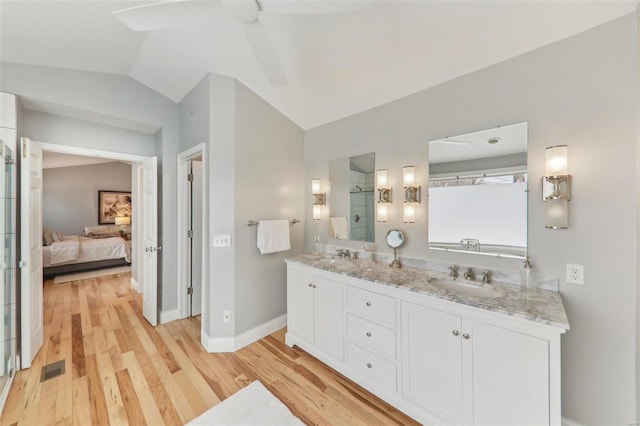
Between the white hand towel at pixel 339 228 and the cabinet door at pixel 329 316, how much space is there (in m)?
0.68

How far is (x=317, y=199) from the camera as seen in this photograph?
119 inches

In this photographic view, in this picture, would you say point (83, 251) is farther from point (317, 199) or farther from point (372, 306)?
point (372, 306)

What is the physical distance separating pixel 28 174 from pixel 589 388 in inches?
176

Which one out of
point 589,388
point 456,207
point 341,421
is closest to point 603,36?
point 456,207

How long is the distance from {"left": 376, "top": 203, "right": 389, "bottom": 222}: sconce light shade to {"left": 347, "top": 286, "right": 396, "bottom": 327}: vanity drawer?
77 cm

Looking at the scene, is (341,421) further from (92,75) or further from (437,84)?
(92,75)

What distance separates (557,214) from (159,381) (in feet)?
10.4

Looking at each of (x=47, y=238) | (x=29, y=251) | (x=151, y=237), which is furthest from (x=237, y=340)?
(x=47, y=238)

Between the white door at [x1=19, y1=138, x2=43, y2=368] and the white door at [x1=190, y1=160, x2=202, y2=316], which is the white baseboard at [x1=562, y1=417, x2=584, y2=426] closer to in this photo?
the white door at [x1=190, y1=160, x2=202, y2=316]

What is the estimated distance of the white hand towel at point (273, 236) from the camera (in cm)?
262

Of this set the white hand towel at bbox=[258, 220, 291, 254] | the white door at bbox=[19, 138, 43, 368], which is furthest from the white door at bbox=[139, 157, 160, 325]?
the white hand towel at bbox=[258, 220, 291, 254]

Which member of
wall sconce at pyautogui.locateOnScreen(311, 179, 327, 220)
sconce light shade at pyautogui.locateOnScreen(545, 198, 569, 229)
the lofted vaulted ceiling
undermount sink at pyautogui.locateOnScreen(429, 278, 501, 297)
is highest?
the lofted vaulted ceiling

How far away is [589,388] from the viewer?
1.47 meters

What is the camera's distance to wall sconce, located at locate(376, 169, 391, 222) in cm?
239
